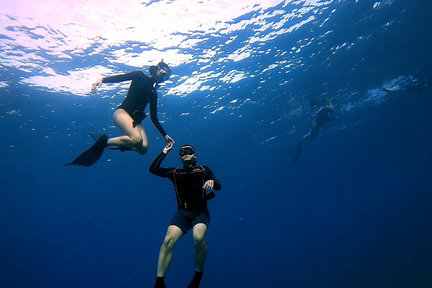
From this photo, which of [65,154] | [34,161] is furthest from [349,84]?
[34,161]

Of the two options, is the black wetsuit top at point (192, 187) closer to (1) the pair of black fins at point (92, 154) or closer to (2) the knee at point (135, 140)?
(2) the knee at point (135, 140)

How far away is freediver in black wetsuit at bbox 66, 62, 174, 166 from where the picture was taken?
475cm

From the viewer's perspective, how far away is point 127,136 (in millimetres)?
5051

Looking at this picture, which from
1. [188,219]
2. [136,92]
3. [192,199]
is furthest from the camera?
[136,92]

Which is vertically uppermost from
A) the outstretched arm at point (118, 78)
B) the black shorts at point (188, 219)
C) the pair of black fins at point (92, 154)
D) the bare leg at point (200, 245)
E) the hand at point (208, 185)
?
the outstretched arm at point (118, 78)

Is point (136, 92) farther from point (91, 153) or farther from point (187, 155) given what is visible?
point (187, 155)

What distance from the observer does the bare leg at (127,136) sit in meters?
4.95

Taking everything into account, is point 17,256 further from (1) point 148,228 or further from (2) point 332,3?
(2) point 332,3

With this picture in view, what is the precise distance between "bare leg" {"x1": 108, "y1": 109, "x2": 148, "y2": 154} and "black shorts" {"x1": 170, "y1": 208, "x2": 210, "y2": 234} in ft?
5.24

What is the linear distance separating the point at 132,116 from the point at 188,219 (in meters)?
2.52

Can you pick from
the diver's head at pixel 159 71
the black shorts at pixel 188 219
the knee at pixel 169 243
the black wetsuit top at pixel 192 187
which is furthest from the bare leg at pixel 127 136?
the knee at pixel 169 243

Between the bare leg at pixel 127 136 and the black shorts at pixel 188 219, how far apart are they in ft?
5.24

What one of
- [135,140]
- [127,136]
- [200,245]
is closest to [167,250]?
[200,245]

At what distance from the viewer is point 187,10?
11211 millimetres
